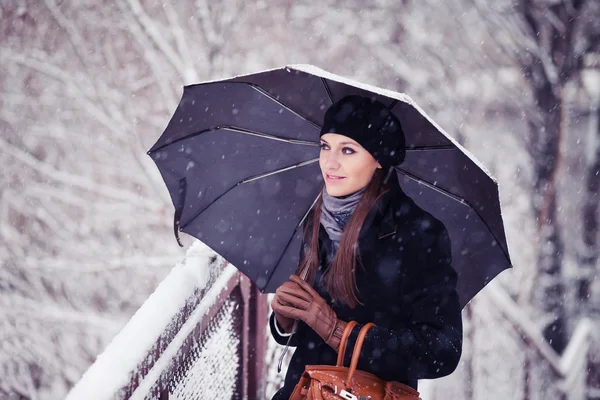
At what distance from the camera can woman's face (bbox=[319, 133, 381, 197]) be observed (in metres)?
2.16

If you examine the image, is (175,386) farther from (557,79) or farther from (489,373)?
(489,373)

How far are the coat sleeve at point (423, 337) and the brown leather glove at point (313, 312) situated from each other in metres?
0.06

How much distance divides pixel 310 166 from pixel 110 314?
10.4m

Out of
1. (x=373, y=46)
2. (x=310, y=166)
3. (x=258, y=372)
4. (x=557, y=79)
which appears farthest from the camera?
(x=373, y=46)

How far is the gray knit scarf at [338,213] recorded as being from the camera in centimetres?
219

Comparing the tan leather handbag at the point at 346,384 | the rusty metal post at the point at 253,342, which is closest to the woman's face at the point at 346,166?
the tan leather handbag at the point at 346,384

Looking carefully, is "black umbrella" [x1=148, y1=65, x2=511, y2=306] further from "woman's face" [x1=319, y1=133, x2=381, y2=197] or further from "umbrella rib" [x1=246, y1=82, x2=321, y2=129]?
"woman's face" [x1=319, y1=133, x2=381, y2=197]

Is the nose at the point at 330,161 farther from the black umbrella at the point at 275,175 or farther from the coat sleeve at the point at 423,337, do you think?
the coat sleeve at the point at 423,337

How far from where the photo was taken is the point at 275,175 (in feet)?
8.52

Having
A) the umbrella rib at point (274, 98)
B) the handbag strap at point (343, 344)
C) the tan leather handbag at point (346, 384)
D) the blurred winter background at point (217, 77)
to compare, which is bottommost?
the tan leather handbag at point (346, 384)

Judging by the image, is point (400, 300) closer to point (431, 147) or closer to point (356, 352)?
point (356, 352)

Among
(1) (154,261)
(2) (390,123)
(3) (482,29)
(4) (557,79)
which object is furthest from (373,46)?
(2) (390,123)

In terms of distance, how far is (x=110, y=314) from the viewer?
12.0 m

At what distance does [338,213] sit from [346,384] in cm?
61
